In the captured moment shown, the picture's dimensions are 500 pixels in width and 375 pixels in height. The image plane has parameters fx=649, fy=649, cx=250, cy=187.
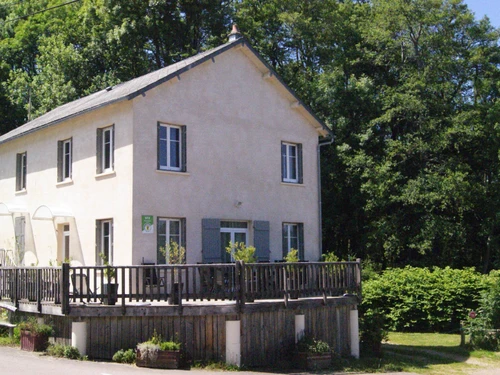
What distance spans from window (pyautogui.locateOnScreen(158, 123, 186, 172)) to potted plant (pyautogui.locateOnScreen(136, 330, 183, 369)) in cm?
664

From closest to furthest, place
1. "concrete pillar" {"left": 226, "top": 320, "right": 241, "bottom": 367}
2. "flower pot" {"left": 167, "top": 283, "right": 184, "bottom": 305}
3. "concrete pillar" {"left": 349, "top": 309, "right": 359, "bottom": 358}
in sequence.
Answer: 1. "concrete pillar" {"left": 226, "top": 320, "right": 241, "bottom": 367}
2. "flower pot" {"left": 167, "top": 283, "right": 184, "bottom": 305}
3. "concrete pillar" {"left": 349, "top": 309, "right": 359, "bottom": 358}

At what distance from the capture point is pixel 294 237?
23.3 meters

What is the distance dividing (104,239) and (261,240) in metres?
5.10

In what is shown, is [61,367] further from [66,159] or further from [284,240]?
[284,240]

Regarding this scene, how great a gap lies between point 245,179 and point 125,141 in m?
4.49

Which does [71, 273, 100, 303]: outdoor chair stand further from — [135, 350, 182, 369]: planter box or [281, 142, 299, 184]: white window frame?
[281, 142, 299, 184]: white window frame

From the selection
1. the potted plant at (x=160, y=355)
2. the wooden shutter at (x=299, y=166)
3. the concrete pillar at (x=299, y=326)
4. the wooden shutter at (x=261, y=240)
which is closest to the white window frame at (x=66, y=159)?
the wooden shutter at (x=261, y=240)

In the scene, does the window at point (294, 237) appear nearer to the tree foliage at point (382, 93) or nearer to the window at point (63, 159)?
the tree foliage at point (382, 93)

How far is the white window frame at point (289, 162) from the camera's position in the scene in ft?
76.4

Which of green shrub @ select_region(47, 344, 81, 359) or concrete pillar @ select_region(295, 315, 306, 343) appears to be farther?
concrete pillar @ select_region(295, 315, 306, 343)

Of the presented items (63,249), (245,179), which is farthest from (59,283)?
(245,179)

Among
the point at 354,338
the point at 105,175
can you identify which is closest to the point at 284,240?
the point at 354,338

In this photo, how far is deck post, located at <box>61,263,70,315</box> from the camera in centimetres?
1491

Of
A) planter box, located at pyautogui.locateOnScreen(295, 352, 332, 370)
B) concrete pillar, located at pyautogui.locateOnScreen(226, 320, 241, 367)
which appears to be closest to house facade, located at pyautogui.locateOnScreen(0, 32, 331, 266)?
concrete pillar, located at pyautogui.locateOnScreen(226, 320, 241, 367)
